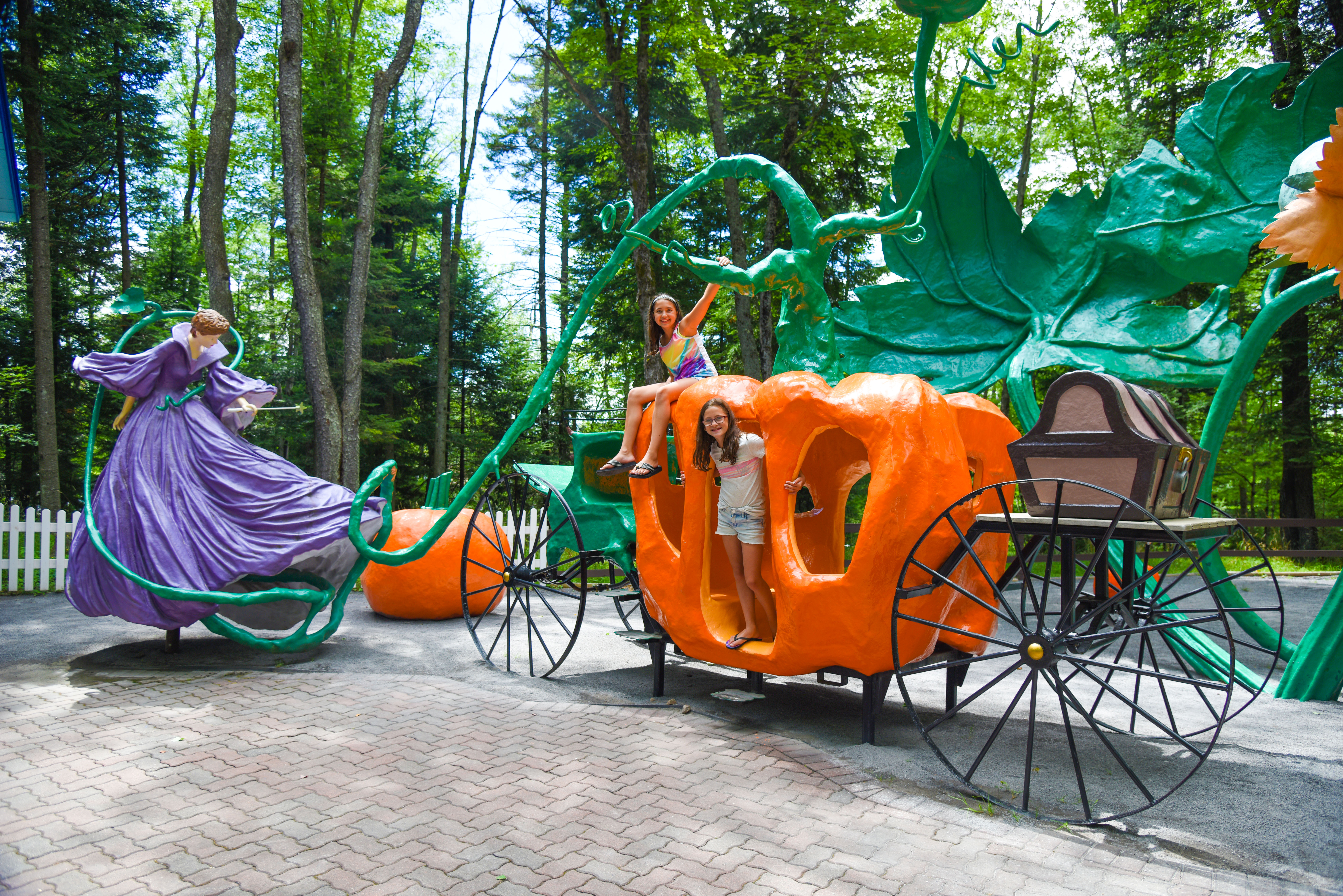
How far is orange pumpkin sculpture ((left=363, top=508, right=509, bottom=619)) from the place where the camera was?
8977 millimetres

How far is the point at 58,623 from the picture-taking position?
833cm

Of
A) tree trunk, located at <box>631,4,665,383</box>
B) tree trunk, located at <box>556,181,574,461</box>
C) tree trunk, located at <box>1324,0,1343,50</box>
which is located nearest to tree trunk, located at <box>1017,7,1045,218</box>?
tree trunk, located at <box>1324,0,1343,50</box>

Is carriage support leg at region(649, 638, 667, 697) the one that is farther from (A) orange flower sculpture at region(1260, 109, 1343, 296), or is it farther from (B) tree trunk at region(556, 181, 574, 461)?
(B) tree trunk at region(556, 181, 574, 461)

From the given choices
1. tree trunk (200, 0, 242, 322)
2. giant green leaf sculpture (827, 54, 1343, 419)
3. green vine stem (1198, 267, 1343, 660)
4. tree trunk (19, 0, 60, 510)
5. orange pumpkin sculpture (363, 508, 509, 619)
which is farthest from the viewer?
tree trunk (19, 0, 60, 510)

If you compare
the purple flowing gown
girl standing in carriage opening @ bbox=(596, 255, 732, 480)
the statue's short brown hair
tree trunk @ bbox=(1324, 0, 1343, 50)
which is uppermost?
tree trunk @ bbox=(1324, 0, 1343, 50)

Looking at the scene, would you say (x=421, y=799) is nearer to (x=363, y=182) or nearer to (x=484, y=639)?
(x=484, y=639)

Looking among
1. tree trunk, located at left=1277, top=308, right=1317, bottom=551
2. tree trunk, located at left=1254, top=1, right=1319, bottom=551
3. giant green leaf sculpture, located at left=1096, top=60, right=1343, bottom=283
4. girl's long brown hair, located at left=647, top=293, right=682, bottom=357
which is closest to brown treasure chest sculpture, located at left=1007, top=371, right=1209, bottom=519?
girl's long brown hair, located at left=647, top=293, right=682, bottom=357

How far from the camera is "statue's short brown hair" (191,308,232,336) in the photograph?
6879 millimetres

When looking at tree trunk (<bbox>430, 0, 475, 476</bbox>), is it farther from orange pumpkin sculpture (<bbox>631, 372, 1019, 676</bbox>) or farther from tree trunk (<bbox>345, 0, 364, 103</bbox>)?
orange pumpkin sculpture (<bbox>631, 372, 1019, 676</bbox>)

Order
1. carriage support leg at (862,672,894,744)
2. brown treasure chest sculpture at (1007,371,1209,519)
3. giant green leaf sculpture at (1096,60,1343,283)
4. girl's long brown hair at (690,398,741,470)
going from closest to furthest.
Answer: brown treasure chest sculpture at (1007,371,1209,519) < carriage support leg at (862,672,894,744) < girl's long brown hair at (690,398,741,470) < giant green leaf sculpture at (1096,60,1343,283)

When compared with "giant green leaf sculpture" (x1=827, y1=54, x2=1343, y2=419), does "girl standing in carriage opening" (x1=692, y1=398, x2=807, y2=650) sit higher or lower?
lower

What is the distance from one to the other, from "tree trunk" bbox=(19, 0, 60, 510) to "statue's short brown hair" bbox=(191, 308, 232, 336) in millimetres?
7721

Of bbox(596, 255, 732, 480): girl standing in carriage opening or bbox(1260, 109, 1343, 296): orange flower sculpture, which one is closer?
bbox(1260, 109, 1343, 296): orange flower sculpture

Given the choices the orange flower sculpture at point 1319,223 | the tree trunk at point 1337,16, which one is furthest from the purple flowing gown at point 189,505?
the tree trunk at point 1337,16
